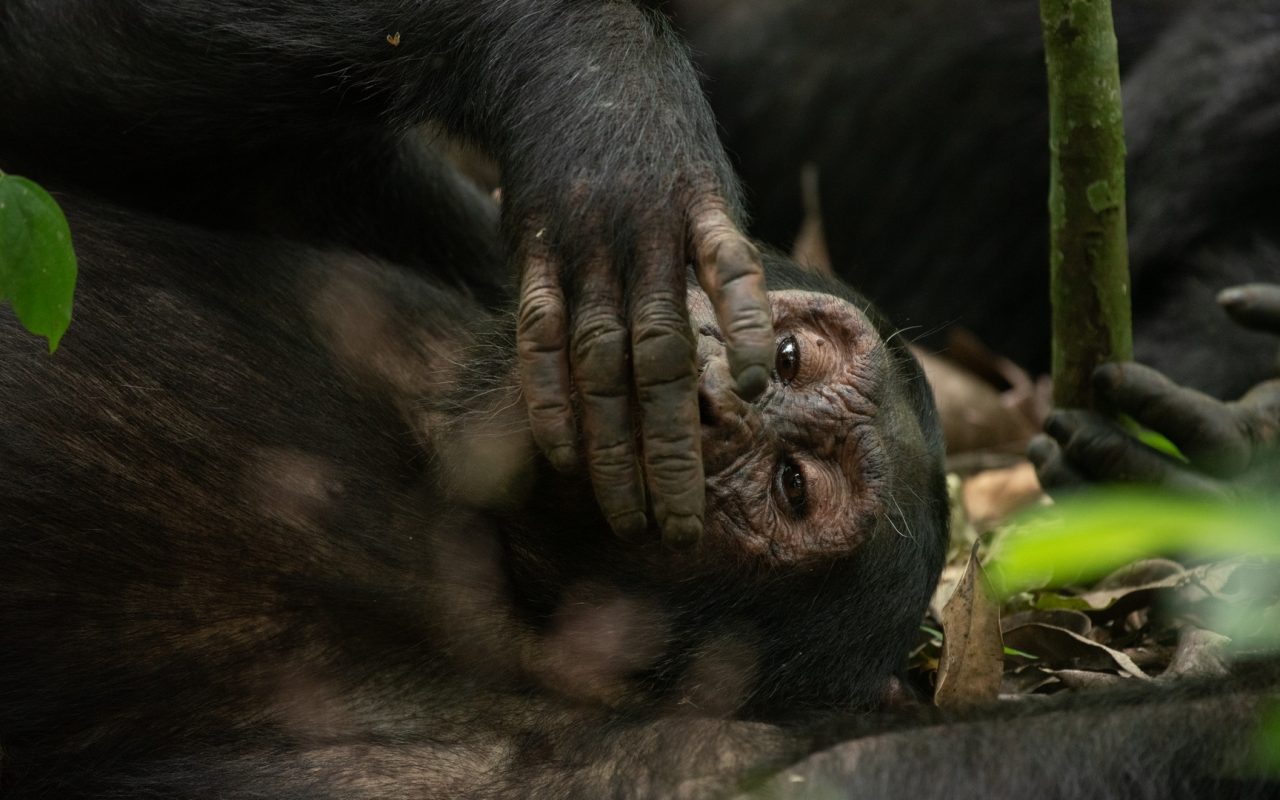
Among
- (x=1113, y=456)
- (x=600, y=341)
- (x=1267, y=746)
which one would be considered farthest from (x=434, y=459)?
(x=1113, y=456)

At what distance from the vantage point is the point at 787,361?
359 centimetres

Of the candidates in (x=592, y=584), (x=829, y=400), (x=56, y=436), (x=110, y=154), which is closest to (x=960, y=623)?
(x=829, y=400)

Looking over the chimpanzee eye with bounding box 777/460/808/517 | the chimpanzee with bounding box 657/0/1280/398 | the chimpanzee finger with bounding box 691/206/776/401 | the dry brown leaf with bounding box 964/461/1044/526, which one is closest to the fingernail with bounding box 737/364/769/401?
the chimpanzee finger with bounding box 691/206/776/401

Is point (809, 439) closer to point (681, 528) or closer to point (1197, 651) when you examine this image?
point (681, 528)

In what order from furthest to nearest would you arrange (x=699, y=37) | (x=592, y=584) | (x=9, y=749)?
(x=699, y=37), (x=592, y=584), (x=9, y=749)

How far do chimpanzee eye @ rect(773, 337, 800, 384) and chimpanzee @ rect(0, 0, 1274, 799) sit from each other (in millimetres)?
11

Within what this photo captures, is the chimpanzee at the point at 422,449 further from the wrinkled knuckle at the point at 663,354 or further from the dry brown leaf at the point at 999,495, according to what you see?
the dry brown leaf at the point at 999,495

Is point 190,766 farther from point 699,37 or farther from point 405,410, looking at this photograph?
point 699,37

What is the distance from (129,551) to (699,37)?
5424 millimetres

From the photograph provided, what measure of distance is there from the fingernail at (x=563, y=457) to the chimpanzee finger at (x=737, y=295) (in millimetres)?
340

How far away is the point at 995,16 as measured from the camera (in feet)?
24.3

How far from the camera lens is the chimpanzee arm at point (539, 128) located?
278cm

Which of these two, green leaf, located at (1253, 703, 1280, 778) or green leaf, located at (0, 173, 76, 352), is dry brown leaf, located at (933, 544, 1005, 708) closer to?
green leaf, located at (1253, 703, 1280, 778)

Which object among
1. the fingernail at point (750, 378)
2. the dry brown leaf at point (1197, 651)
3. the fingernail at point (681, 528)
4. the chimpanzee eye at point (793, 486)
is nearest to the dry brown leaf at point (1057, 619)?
the dry brown leaf at point (1197, 651)
